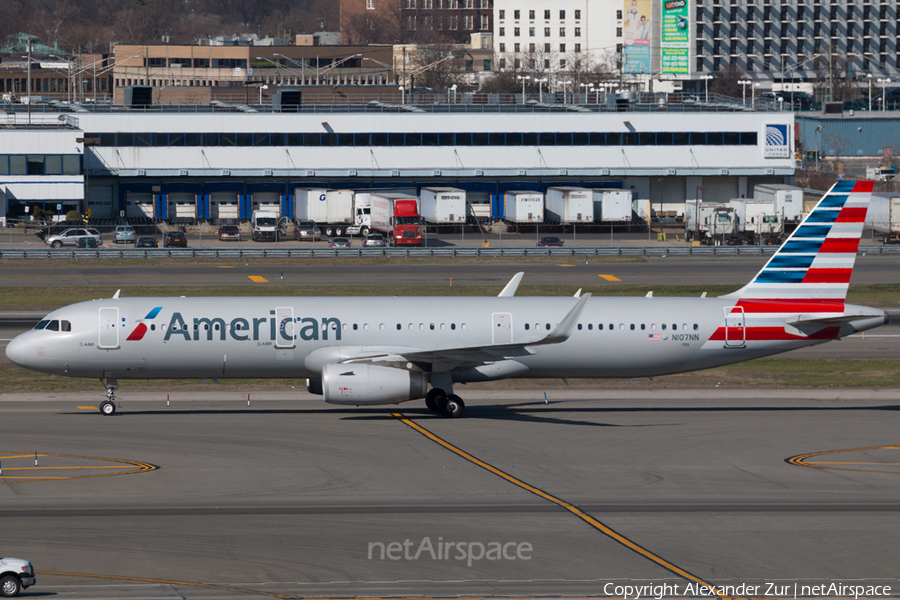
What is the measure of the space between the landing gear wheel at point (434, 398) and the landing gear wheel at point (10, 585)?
19970 millimetres

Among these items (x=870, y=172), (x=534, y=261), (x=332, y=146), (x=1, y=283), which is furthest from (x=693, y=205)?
(x=1, y=283)

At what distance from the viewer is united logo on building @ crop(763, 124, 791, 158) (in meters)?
124

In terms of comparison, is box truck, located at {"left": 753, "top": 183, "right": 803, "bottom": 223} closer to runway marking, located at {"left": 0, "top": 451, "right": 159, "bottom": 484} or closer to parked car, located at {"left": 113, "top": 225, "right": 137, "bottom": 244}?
parked car, located at {"left": 113, "top": 225, "right": 137, "bottom": 244}

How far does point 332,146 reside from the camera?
119625 mm

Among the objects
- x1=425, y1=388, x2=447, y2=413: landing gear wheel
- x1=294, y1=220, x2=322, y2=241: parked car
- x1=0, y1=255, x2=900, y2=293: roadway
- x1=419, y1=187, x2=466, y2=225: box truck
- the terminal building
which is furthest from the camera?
the terminal building

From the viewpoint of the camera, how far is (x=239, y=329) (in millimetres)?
37312

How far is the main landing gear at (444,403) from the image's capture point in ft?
123

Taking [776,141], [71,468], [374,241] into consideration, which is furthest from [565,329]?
[776,141]

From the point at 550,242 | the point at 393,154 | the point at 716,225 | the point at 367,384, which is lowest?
the point at 367,384

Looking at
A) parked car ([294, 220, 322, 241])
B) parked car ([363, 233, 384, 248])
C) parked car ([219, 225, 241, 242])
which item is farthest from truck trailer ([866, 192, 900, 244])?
parked car ([219, 225, 241, 242])

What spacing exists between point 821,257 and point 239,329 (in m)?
21.1

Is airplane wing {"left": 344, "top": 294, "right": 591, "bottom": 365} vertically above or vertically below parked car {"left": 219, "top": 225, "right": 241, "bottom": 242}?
below

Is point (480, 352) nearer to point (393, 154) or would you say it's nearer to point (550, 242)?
point (550, 242)

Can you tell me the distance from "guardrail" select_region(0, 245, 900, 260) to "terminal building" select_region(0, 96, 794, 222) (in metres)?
28.4
